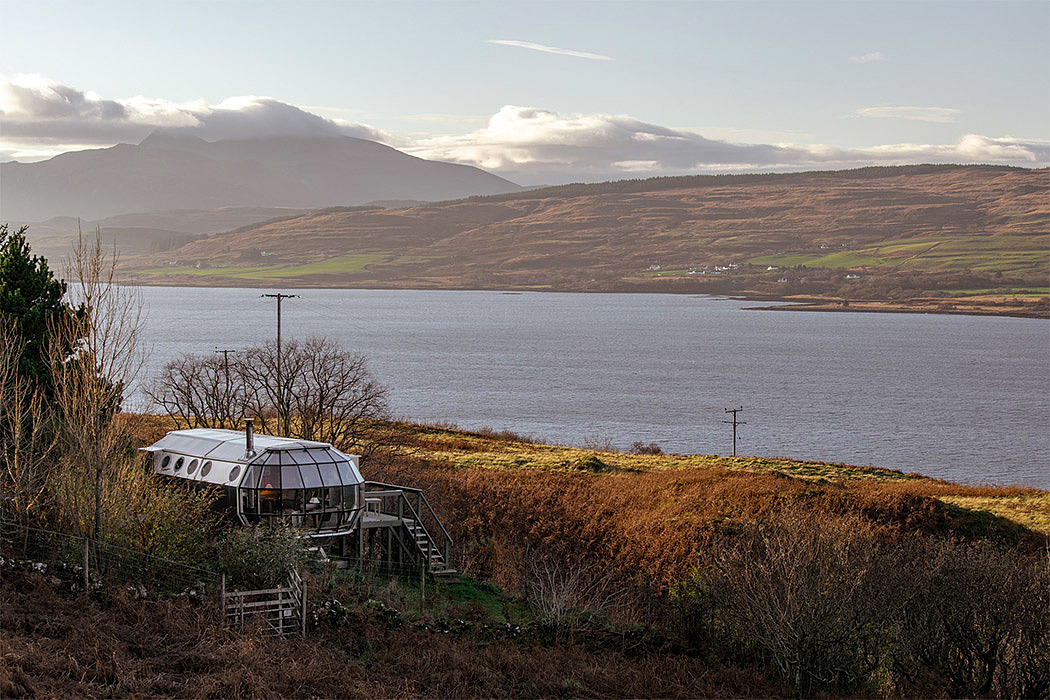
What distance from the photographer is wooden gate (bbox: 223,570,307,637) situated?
22.0 meters

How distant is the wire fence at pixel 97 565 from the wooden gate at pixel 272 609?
1.62ft

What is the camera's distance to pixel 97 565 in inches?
894

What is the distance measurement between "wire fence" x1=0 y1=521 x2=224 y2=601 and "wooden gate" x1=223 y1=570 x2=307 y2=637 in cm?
49

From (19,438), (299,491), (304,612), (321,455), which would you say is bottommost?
(304,612)

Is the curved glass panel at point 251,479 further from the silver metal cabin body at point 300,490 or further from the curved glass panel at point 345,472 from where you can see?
the curved glass panel at point 345,472

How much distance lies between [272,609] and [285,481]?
668 cm

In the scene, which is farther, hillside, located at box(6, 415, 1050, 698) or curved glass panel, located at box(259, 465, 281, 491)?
curved glass panel, located at box(259, 465, 281, 491)

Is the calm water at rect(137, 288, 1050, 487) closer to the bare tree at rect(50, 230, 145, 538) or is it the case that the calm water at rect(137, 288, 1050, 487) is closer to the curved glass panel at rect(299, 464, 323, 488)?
the curved glass panel at rect(299, 464, 323, 488)

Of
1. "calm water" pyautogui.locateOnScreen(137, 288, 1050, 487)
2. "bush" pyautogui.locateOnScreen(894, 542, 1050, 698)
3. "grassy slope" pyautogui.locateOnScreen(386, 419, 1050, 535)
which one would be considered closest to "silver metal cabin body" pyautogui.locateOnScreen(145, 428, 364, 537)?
"bush" pyautogui.locateOnScreen(894, 542, 1050, 698)

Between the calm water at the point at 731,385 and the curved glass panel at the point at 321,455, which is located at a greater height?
the curved glass panel at the point at 321,455

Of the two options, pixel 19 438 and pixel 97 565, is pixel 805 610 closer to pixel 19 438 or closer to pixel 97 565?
pixel 97 565

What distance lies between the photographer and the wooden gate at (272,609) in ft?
72.0

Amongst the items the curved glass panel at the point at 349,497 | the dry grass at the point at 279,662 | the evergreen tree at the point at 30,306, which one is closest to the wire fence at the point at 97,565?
the dry grass at the point at 279,662

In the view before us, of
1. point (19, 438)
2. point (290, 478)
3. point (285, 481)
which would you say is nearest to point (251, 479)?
point (285, 481)
